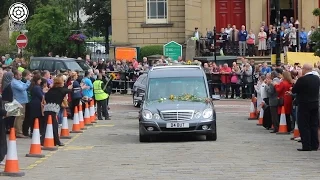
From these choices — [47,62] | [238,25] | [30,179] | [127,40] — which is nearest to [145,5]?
[127,40]

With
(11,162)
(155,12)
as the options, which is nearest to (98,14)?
(155,12)

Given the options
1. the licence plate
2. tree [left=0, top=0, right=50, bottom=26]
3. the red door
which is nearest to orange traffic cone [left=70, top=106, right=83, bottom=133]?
the licence plate

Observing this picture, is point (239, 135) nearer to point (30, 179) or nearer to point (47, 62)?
point (30, 179)

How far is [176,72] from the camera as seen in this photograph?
23.7m

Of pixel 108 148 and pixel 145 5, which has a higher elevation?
pixel 145 5

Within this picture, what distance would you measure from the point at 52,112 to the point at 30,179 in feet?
16.9

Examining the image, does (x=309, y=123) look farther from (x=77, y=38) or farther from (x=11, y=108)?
(x=77, y=38)

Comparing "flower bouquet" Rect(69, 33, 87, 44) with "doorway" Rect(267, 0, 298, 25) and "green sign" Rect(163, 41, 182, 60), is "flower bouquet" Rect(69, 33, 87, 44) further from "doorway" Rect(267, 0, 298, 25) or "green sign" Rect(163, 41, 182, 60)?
"doorway" Rect(267, 0, 298, 25)

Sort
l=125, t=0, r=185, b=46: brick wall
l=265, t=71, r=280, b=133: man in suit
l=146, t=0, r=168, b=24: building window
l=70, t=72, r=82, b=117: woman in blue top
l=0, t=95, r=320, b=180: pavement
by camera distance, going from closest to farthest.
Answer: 1. l=0, t=95, r=320, b=180: pavement
2. l=265, t=71, r=280, b=133: man in suit
3. l=70, t=72, r=82, b=117: woman in blue top
4. l=125, t=0, r=185, b=46: brick wall
5. l=146, t=0, r=168, b=24: building window

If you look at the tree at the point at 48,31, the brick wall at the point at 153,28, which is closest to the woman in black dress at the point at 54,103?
the tree at the point at 48,31

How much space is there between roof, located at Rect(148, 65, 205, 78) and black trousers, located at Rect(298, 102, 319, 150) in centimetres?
477

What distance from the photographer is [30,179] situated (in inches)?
608

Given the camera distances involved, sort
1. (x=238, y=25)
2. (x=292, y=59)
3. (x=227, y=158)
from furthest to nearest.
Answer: (x=238, y=25) < (x=292, y=59) < (x=227, y=158)

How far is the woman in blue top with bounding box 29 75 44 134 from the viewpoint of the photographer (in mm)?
22359
